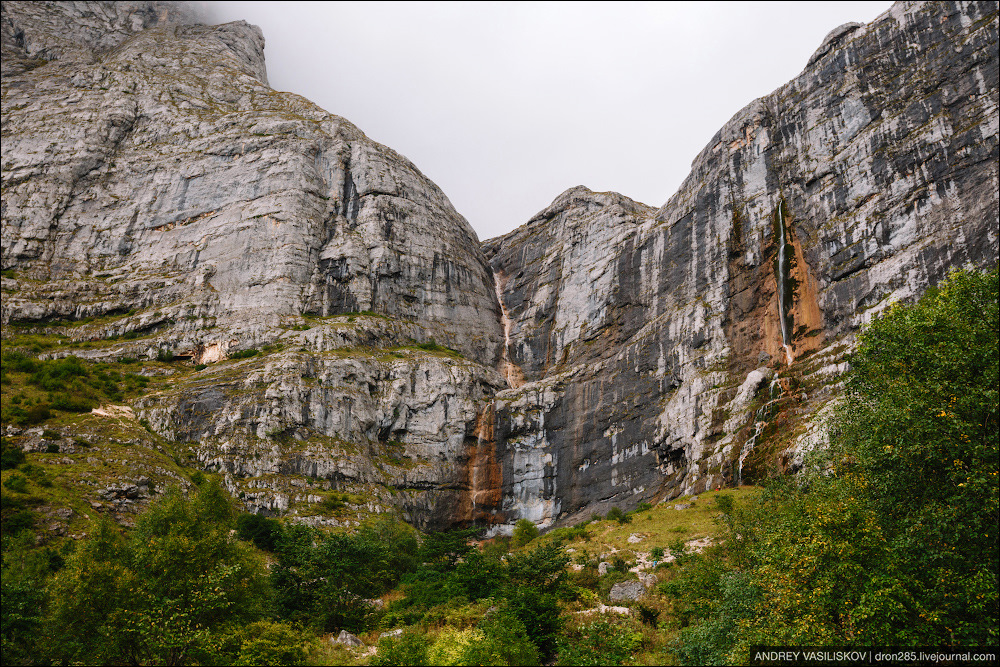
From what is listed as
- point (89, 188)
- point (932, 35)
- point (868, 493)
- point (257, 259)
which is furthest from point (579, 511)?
point (89, 188)

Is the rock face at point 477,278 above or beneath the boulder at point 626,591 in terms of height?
above

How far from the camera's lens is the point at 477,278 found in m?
96.9

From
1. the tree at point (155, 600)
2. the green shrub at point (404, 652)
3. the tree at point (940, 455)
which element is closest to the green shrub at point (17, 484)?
the tree at point (155, 600)

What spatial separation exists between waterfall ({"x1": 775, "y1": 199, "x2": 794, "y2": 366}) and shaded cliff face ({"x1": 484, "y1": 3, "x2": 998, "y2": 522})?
8.1 inches

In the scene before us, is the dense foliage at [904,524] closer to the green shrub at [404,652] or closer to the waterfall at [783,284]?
the green shrub at [404,652]

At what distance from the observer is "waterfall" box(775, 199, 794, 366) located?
57375 mm

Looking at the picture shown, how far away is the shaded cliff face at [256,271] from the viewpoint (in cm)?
6394

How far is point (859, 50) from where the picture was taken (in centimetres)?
6344

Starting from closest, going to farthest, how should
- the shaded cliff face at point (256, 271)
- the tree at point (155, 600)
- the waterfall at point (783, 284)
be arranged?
the tree at point (155, 600), the waterfall at point (783, 284), the shaded cliff face at point (256, 271)

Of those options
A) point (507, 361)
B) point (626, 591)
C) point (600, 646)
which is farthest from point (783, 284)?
point (600, 646)

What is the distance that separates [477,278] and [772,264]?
47.5m

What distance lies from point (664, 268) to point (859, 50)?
3047 centimetres

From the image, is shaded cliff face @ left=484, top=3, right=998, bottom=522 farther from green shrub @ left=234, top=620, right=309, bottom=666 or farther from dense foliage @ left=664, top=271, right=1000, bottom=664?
green shrub @ left=234, top=620, right=309, bottom=666

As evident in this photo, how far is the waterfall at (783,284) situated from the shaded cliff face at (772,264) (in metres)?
0.21
